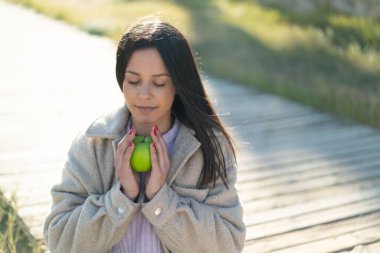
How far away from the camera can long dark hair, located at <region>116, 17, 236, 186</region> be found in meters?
2.69

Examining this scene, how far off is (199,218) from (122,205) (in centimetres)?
30

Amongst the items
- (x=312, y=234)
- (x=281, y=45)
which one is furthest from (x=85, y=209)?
(x=281, y=45)

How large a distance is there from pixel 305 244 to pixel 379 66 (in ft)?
13.6

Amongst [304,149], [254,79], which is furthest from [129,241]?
[254,79]

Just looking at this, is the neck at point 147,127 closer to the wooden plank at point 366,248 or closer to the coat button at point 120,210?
the coat button at point 120,210

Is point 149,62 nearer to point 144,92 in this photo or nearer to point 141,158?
point 144,92

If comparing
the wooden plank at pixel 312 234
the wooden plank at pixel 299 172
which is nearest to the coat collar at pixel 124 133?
the wooden plank at pixel 312 234

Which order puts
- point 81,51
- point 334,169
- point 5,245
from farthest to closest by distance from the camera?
point 81,51
point 334,169
point 5,245

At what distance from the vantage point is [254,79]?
7.55 metres

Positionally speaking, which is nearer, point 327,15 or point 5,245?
point 5,245

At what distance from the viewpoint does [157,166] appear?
8.74 ft

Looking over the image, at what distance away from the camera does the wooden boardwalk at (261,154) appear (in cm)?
401

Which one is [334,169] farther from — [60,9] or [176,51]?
[60,9]

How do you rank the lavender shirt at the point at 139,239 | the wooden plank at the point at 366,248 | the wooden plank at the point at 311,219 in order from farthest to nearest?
the wooden plank at the point at 311,219 < the wooden plank at the point at 366,248 < the lavender shirt at the point at 139,239
